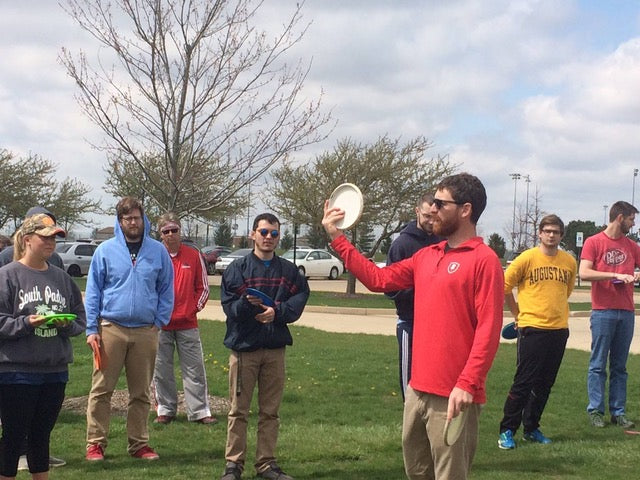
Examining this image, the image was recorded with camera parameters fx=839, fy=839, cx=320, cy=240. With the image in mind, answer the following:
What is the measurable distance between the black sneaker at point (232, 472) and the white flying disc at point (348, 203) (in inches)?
97.9

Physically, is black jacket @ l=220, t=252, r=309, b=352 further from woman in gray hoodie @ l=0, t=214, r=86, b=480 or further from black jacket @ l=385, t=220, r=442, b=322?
woman in gray hoodie @ l=0, t=214, r=86, b=480

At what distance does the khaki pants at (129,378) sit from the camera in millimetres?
6469

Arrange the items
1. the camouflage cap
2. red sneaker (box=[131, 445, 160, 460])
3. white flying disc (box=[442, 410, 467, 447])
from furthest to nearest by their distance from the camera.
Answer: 1. red sneaker (box=[131, 445, 160, 460])
2. the camouflage cap
3. white flying disc (box=[442, 410, 467, 447])

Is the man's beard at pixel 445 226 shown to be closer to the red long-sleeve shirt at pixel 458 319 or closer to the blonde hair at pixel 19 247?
the red long-sleeve shirt at pixel 458 319

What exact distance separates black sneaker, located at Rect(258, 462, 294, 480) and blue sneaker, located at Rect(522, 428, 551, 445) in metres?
2.58

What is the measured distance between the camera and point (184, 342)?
319 inches

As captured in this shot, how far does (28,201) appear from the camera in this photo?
4138cm

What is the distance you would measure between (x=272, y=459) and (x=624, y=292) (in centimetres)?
409

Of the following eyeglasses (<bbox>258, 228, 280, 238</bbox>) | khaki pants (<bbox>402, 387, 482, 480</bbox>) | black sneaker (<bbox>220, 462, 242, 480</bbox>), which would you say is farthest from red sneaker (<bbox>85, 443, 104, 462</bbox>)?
khaki pants (<bbox>402, 387, 482, 480</bbox>)

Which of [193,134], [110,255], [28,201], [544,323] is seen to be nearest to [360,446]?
[544,323]

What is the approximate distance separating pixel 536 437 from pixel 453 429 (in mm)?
3980

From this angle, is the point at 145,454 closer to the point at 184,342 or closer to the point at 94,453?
the point at 94,453

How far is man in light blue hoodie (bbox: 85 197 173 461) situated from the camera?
6430mm

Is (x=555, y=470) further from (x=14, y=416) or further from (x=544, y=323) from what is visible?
(x=14, y=416)
